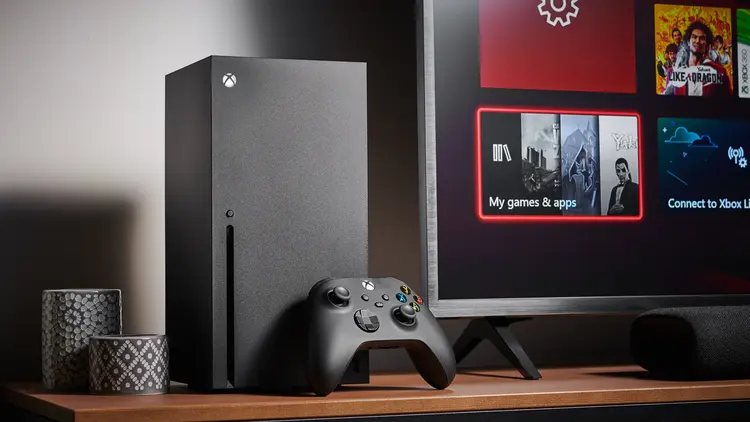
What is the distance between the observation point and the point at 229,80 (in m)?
1.30

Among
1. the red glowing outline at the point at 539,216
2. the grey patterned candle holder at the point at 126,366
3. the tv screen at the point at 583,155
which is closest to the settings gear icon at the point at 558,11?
the tv screen at the point at 583,155

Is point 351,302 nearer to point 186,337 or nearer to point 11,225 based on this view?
point 186,337

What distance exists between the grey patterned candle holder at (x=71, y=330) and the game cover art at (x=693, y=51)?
93 centimetres

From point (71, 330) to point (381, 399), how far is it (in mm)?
439

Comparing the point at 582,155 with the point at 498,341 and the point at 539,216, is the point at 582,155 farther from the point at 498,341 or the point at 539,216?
the point at 498,341

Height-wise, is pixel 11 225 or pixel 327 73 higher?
pixel 327 73

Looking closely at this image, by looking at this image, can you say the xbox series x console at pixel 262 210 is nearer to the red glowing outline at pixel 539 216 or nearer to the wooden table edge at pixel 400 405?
the wooden table edge at pixel 400 405

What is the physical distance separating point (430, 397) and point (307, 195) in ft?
1.00

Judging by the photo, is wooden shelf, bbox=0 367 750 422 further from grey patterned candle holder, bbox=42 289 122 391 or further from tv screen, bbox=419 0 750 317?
tv screen, bbox=419 0 750 317

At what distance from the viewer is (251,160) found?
51.1 inches

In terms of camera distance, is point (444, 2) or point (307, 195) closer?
point (307, 195)

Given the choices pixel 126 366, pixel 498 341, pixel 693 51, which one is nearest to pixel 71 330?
pixel 126 366

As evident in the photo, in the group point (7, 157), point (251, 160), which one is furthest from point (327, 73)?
point (7, 157)

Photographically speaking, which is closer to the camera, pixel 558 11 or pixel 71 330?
pixel 71 330
